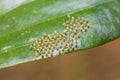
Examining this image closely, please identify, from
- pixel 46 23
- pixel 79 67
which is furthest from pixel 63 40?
pixel 79 67

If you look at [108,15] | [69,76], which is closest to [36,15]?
[108,15]

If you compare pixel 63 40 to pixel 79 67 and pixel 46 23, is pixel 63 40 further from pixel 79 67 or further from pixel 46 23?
pixel 79 67

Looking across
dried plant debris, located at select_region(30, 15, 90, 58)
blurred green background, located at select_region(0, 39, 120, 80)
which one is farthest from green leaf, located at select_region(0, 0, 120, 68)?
blurred green background, located at select_region(0, 39, 120, 80)

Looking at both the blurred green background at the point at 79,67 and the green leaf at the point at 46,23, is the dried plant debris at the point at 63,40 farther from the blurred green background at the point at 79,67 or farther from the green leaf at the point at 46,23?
the blurred green background at the point at 79,67

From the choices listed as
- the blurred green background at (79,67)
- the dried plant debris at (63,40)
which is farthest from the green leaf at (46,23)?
the blurred green background at (79,67)

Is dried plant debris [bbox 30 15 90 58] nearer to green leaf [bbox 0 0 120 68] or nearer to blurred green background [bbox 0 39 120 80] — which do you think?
green leaf [bbox 0 0 120 68]

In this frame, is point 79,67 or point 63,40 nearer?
point 63,40
